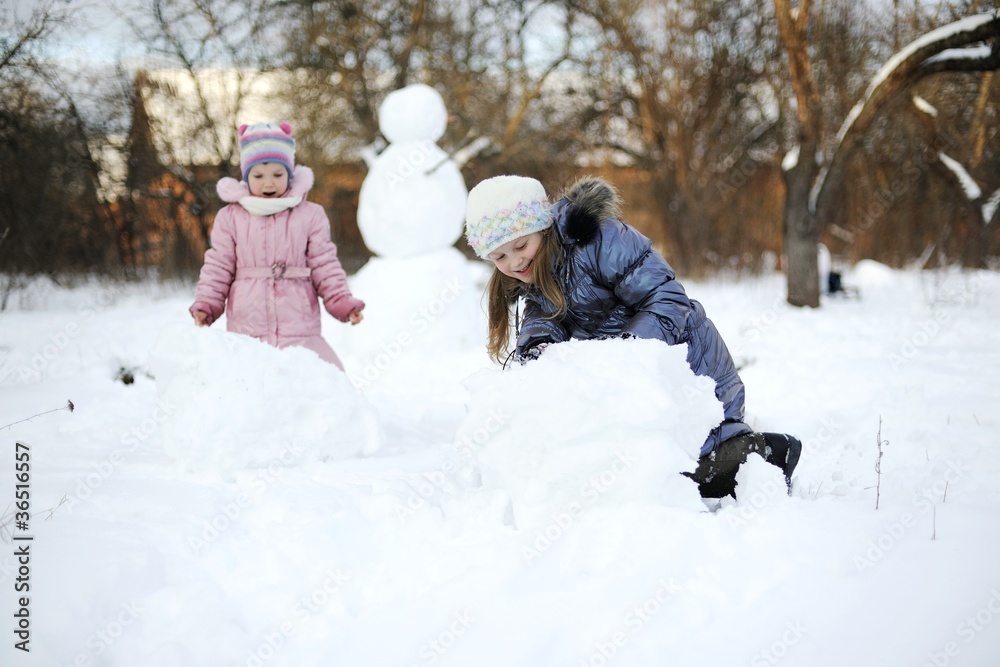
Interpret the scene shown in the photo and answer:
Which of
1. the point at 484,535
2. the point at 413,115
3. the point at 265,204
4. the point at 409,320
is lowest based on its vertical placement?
the point at 484,535

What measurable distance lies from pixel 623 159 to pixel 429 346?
1081 centimetres

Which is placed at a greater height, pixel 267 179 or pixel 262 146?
pixel 262 146

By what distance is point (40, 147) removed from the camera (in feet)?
20.8

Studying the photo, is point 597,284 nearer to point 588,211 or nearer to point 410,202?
point 588,211

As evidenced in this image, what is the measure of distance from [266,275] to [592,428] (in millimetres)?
2208

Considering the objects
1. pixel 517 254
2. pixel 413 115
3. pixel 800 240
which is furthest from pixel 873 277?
pixel 517 254

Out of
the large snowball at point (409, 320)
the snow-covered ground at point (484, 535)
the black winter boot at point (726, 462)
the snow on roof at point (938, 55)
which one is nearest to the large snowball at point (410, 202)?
the large snowball at point (409, 320)

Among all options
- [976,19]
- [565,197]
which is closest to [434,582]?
[565,197]

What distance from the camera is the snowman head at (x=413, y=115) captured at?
620 cm

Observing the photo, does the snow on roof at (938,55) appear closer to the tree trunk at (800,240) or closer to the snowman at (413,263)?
the tree trunk at (800,240)

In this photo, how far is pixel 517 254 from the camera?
8.01ft

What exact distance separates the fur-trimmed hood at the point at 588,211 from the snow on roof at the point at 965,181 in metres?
9.69

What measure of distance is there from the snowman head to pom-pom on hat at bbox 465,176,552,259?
4126 mm

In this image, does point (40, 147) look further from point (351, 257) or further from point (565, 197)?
point (351, 257)
